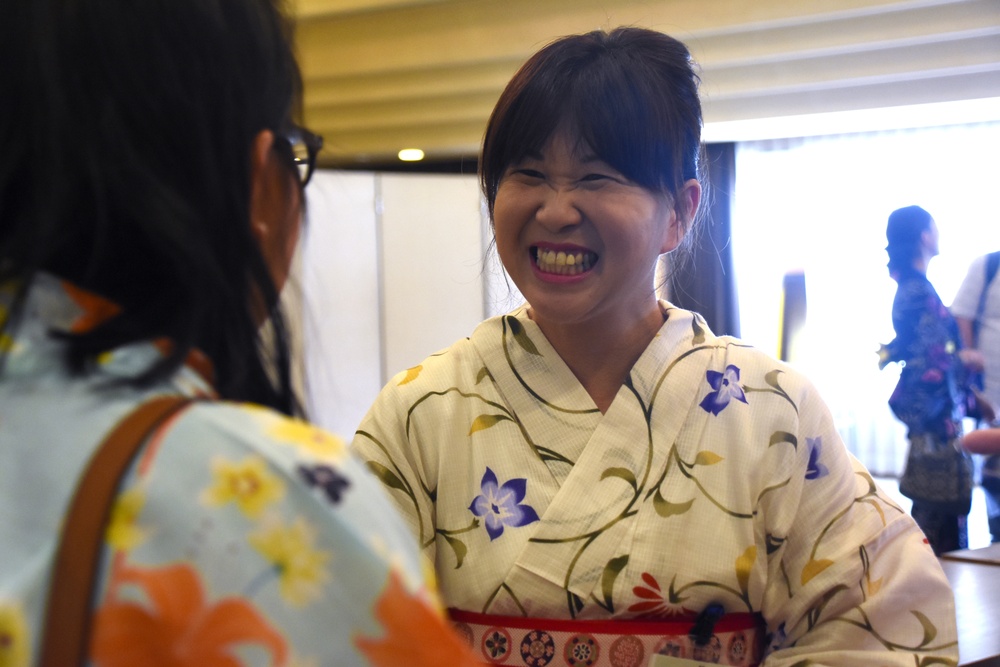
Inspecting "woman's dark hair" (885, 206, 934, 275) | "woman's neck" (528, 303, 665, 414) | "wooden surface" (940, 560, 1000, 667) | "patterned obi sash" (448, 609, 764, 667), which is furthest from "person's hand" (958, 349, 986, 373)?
"patterned obi sash" (448, 609, 764, 667)

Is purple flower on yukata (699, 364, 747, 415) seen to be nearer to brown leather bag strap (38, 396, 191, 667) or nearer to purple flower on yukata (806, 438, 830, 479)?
purple flower on yukata (806, 438, 830, 479)

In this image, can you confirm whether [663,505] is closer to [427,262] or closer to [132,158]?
[132,158]

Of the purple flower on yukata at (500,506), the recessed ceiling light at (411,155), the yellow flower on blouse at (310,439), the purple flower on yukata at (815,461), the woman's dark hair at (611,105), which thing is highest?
the recessed ceiling light at (411,155)

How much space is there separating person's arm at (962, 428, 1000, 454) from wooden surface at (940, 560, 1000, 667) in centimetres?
52

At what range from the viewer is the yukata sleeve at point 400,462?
132 centimetres

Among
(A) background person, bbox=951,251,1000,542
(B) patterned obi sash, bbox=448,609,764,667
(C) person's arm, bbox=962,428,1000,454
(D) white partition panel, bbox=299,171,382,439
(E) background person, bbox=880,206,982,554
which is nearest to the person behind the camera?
(B) patterned obi sash, bbox=448,609,764,667

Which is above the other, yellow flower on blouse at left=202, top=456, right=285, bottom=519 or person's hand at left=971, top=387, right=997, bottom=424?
yellow flower on blouse at left=202, top=456, right=285, bottom=519

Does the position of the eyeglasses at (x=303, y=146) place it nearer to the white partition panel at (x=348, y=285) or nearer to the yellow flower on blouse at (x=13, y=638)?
the yellow flower on blouse at (x=13, y=638)

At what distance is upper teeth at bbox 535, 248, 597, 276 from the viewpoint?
53.7 inches

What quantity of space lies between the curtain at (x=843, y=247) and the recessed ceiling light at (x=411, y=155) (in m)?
2.37

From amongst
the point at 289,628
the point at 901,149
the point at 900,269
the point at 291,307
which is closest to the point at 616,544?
the point at 291,307

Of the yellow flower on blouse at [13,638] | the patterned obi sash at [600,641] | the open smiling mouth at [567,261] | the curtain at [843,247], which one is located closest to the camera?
the yellow flower on blouse at [13,638]

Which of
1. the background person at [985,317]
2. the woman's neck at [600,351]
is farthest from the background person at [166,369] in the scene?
the background person at [985,317]

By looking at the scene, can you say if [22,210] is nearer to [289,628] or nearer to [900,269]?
[289,628]
